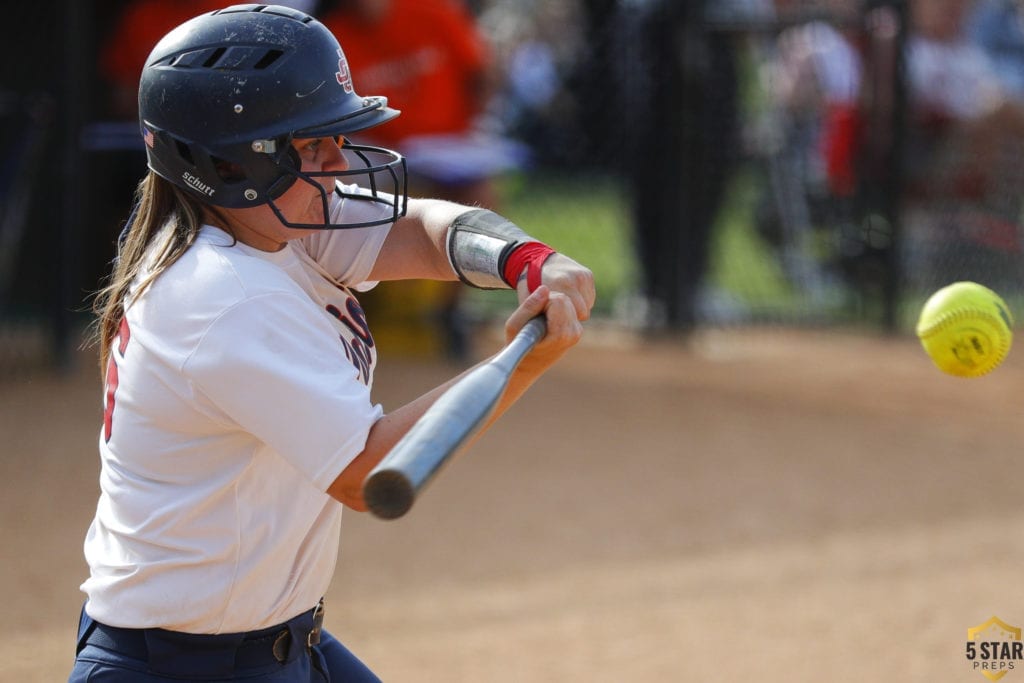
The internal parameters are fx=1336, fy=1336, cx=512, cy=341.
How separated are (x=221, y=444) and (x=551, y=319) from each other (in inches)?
21.9

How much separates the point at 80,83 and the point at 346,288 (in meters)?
4.95

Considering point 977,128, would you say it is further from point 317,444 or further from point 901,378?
point 317,444

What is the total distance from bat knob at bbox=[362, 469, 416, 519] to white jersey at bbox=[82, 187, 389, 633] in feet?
1.06

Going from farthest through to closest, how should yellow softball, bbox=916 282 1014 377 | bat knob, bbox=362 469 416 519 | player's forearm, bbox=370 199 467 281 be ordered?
yellow softball, bbox=916 282 1014 377
player's forearm, bbox=370 199 467 281
bat knob, bbox=362 469 416 519

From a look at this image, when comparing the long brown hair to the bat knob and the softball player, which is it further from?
the bat knob

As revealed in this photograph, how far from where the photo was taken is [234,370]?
197 cm

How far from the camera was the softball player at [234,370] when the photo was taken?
78.3 inches

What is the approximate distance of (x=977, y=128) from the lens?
352 inches

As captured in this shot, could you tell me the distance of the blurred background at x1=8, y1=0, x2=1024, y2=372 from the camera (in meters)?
7.20

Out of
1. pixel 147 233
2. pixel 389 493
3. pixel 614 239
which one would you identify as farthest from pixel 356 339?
pixel 614 239

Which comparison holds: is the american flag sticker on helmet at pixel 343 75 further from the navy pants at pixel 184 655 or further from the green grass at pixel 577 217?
the green grass at pixel 577 217

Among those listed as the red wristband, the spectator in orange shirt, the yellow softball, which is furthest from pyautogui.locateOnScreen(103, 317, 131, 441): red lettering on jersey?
the spectator in orange shirt

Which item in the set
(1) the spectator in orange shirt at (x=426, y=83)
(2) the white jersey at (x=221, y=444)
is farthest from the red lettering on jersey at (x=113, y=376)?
(1) the spectator in orange shirt at (x=426, y=83)

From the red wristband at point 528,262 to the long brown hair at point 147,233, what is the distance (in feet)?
1.77
